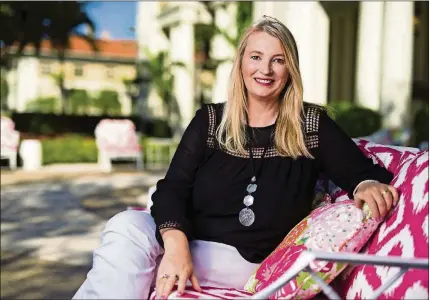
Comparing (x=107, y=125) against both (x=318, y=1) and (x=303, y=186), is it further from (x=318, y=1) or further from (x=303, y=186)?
(x=303, y=186)

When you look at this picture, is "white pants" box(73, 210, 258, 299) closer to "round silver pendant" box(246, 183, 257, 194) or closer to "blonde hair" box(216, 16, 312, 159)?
"round silver pendant" box(246, 183, 257, 194)

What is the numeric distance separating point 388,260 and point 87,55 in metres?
59.9

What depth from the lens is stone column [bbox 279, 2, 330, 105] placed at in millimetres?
14094

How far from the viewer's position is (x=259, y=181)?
2.10 meters

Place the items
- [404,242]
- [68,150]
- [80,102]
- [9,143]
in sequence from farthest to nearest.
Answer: [80,102], [68,150], [9,143], [404,242]

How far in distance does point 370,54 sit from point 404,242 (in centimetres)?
1161

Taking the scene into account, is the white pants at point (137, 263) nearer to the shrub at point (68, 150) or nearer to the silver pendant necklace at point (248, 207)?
the silver pendant necklace at point (248, 207)

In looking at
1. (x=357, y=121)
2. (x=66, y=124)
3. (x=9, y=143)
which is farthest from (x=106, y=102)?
(x=357, y=121)

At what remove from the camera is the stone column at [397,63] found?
1186 centimetres

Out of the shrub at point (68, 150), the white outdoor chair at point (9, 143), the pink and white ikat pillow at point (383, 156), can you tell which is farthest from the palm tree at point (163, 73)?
the pink and white ikat pillow at point (383, 156)

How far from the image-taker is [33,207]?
26.2 ft

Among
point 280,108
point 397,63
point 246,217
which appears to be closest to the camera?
point 246,217

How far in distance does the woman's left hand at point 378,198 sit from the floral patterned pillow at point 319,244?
0.09 ft

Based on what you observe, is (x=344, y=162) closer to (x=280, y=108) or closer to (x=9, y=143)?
(x=280, y=108)
